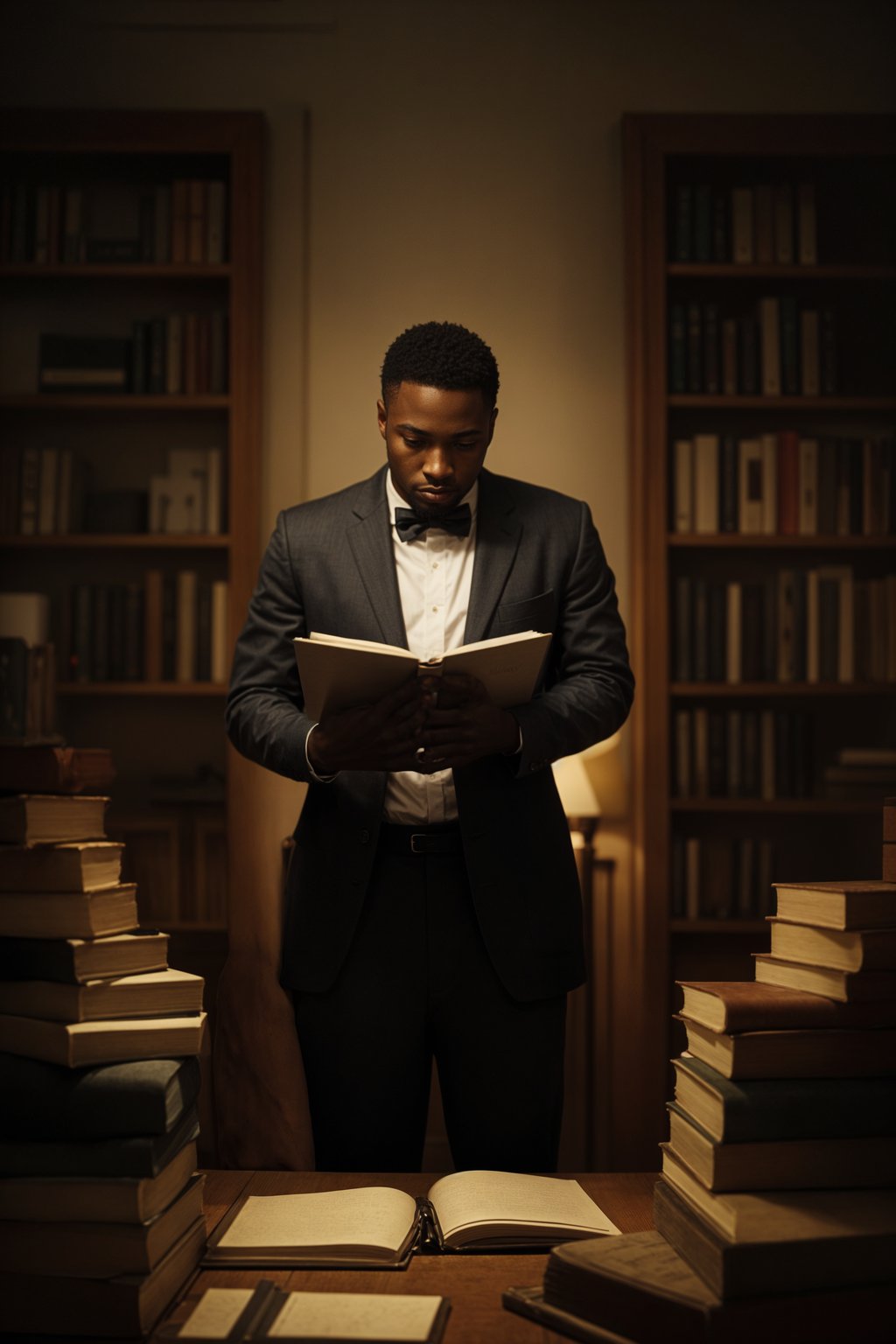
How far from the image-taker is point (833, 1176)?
93 cm

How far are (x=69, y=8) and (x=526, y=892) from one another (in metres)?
2.60

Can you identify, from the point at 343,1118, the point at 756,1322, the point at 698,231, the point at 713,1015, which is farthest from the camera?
the point at 698,231

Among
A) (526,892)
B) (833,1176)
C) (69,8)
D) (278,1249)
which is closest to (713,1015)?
(833,1176)

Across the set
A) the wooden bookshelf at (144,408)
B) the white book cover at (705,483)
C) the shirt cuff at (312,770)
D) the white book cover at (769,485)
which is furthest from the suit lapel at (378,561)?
the white book cover at (769,485)

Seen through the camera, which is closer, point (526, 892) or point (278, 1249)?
point (278, 1249)

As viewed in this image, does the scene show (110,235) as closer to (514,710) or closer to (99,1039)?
(514,710)

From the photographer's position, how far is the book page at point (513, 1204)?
1.05 metres

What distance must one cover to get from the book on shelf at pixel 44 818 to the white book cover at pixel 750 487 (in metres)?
2.29

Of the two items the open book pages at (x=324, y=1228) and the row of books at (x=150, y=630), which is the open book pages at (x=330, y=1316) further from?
the row of books at (x=150, y=630)

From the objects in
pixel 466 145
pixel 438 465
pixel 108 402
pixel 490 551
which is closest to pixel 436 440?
pixel 438 465

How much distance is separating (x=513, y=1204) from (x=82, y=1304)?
38 centimetres

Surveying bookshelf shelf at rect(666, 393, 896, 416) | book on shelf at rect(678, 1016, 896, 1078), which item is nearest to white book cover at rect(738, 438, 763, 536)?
bookshelf shelf at rect(666, 393, 896, 416)

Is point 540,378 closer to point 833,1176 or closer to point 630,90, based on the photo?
point 630,90

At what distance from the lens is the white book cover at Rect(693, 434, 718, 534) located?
9.84 ft
